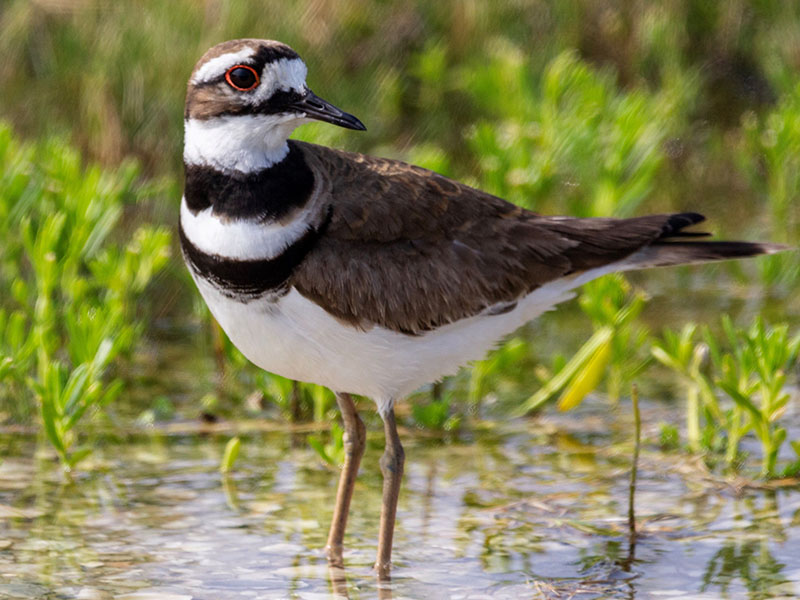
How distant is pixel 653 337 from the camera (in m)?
6.85

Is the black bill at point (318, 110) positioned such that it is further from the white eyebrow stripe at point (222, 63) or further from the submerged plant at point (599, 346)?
the submerged plant at point (599, 346)

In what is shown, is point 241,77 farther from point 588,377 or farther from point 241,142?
point 588,377

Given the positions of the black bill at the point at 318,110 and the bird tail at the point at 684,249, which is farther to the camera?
the bird tail at the point at 684,249

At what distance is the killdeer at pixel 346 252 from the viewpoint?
4.20 meters

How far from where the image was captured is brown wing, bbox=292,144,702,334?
4.33 m

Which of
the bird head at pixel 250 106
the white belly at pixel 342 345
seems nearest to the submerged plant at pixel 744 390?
the white belly at pixel 342 345

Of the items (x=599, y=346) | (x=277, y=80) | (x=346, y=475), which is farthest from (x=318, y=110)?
(x=599, y=346)

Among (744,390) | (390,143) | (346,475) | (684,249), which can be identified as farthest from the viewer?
(390,143)

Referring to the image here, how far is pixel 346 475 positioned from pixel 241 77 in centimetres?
150

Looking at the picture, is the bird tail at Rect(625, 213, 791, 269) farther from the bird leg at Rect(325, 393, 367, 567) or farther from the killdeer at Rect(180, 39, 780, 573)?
the bird leg at Rect(325, 393, 367, 567)

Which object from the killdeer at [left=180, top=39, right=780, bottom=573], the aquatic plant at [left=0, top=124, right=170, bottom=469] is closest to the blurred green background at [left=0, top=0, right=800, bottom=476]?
the aquatic plant at [left=0, top=124, right=170, bottom=469]

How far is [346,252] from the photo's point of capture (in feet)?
14.2

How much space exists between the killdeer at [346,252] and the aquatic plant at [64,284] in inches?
36.5

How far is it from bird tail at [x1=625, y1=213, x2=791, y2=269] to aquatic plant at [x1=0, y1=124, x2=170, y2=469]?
2066 mm
